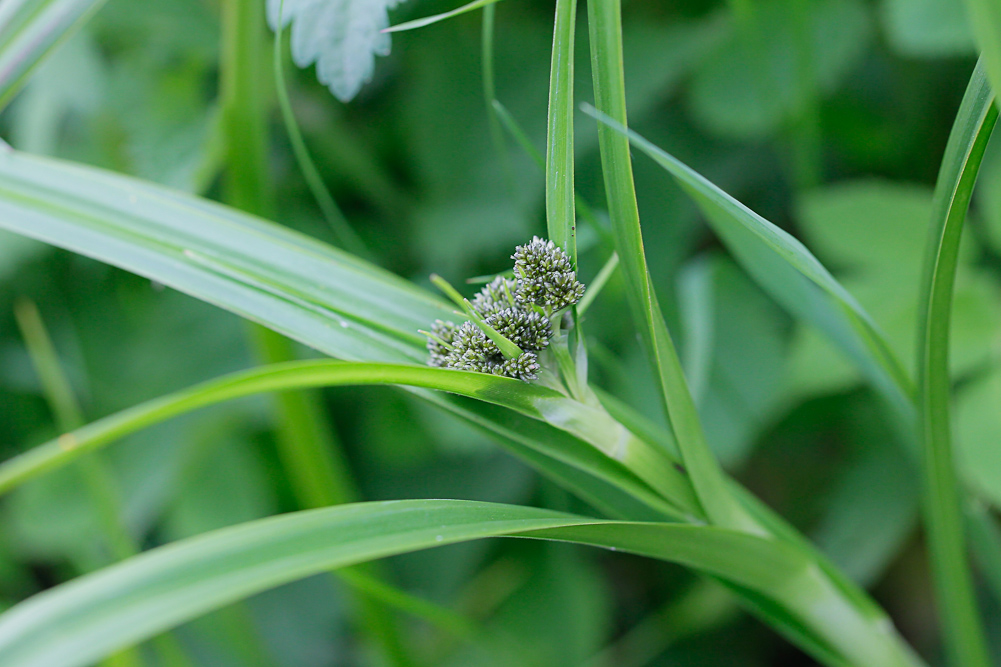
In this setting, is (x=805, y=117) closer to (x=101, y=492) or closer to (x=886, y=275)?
(x=886, y=275)

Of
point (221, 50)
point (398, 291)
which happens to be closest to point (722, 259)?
point (398, 291)

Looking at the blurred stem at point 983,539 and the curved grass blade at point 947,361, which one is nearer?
the curved grass blade at point 947,361

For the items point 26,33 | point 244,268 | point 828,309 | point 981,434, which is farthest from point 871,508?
point 26,33

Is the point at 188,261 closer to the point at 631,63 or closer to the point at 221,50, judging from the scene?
the point at 221,50

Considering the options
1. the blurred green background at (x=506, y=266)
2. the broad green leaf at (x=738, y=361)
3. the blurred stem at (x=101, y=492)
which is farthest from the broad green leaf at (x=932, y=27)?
the blurred stem at (x=101, y=492)

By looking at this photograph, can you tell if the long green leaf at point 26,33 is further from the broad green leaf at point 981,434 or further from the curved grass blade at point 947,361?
the broad green leaf at point 981,434

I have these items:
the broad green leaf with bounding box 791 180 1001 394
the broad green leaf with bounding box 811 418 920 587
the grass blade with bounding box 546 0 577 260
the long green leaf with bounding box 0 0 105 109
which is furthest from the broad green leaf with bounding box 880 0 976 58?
the long green leaf with bounding box 0 0 105 109

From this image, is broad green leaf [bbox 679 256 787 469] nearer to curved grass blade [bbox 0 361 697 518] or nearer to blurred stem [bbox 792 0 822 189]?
blurred stem [bbox 792 0 822 189]

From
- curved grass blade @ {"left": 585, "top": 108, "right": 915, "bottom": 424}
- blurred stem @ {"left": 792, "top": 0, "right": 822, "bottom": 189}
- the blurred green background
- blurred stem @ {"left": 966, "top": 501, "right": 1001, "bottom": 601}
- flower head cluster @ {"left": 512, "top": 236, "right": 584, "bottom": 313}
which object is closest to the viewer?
flower head cluster @ {"left": 512, "top": 236, "right": 584, "bottom": 313}
